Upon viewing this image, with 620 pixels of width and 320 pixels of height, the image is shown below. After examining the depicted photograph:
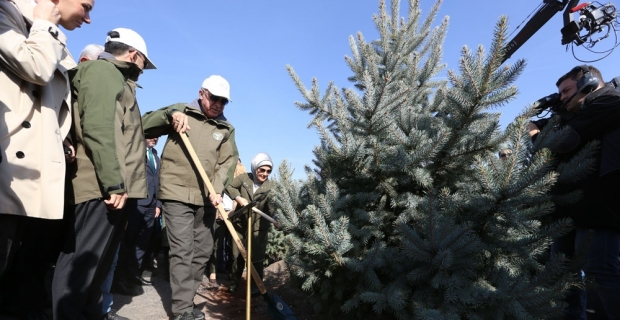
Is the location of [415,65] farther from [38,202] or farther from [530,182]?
[38,202]

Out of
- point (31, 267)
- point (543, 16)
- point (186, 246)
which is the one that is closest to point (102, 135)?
point (31, 267)

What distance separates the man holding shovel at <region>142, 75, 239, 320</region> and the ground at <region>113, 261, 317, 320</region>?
48 centimetres

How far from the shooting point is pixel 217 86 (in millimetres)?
3484

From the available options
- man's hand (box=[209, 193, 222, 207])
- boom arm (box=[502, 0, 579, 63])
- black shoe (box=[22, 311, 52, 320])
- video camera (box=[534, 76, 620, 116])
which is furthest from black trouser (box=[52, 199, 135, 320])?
boom arm (box=[502, 0, 579, 63])

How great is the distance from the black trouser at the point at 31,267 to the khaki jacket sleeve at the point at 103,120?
0.54m

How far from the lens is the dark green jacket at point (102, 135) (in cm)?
214

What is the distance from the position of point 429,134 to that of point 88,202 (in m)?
A: 2.25

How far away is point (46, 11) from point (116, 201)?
1.05 m

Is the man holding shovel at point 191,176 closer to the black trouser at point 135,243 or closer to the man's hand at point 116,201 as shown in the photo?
the man's hand at point 116,201

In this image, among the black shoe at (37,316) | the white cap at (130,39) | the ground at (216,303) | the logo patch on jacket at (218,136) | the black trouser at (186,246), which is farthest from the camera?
the logo patch on jacket at (218,136)

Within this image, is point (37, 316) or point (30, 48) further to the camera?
point (37, 316)

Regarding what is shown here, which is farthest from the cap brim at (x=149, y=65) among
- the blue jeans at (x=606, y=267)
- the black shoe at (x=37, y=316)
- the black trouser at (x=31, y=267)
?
the blue jeans at (x=606, y=267)

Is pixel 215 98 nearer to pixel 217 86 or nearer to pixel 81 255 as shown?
pixel 217 86

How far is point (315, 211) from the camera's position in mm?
2389
